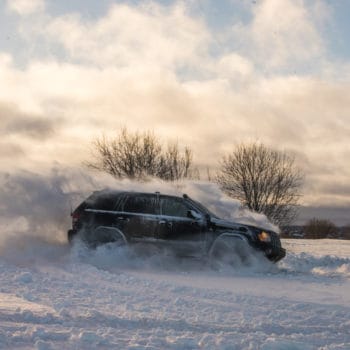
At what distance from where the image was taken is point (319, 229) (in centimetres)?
5000

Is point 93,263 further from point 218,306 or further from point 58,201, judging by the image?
point 218,306

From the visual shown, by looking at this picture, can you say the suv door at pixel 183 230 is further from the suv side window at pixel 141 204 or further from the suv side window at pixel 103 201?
the suv side window at pixel 103 201

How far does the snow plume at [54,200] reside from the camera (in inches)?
452

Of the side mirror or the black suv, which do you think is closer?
the black suv

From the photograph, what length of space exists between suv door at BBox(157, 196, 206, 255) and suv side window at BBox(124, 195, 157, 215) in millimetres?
262

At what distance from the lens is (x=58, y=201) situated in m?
12.4

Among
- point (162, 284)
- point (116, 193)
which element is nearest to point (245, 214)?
point (116, 193)

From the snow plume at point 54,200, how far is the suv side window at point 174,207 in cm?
55

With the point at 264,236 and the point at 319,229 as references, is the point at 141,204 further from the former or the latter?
the point at 319,229

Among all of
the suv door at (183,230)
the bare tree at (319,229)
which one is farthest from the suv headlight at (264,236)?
the bare tree at (319,229)

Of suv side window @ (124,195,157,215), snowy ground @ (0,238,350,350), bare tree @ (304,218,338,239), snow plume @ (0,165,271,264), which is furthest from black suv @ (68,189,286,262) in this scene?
bare tree @ (304,218,338,239)

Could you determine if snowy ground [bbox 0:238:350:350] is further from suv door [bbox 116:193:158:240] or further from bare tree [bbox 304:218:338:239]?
bare tree [bbox 304:218:338:239]

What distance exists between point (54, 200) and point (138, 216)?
255 centimetres

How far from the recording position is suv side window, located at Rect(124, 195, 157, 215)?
10914 millimetres
